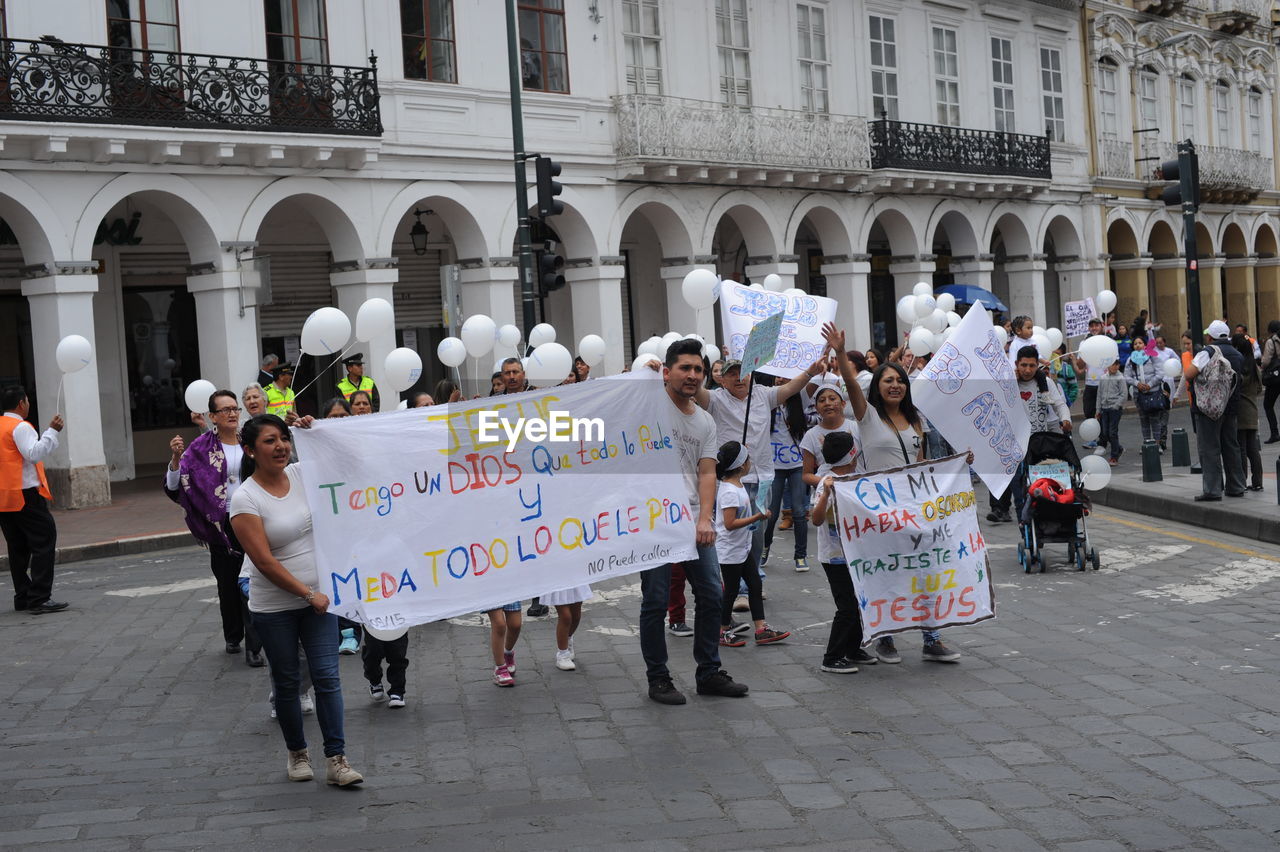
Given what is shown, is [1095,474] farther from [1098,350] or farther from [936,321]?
[936,321]

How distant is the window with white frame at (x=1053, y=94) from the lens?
35.7 m

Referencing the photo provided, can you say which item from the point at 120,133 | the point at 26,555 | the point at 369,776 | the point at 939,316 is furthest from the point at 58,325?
the point at 369,776

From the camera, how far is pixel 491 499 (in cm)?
754

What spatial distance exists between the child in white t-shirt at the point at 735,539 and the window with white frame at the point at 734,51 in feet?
64.0

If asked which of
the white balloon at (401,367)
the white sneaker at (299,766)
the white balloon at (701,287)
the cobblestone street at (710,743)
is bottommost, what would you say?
the cobblestone street at (710,743)

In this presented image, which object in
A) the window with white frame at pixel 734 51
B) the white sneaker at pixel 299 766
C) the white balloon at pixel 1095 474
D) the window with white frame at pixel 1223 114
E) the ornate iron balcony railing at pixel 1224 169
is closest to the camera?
the white sneaker at pixel 299 766

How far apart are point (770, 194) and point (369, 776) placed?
2271 cm

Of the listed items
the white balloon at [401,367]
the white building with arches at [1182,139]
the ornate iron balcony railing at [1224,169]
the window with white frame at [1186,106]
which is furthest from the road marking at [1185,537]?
the window with white frame at [1186,106]

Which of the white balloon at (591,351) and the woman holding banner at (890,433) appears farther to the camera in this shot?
the white balloon at (591,351)

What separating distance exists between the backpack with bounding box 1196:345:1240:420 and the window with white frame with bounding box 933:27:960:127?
19491mm

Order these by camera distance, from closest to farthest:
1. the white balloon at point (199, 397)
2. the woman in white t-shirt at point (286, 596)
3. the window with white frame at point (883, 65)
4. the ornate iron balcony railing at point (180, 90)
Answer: the woman in white t-shirt at point (286, 596) < the white balloon at point (199, 397) < the ornate iron balcony railing at point (180, 90) < the window with white frame at point (883, 65)

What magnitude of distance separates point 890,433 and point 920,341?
851 cm

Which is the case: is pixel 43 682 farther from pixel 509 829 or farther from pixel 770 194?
pixel 770 194

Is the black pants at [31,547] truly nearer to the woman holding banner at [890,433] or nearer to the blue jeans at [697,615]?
the blue jeans at [697,615]
